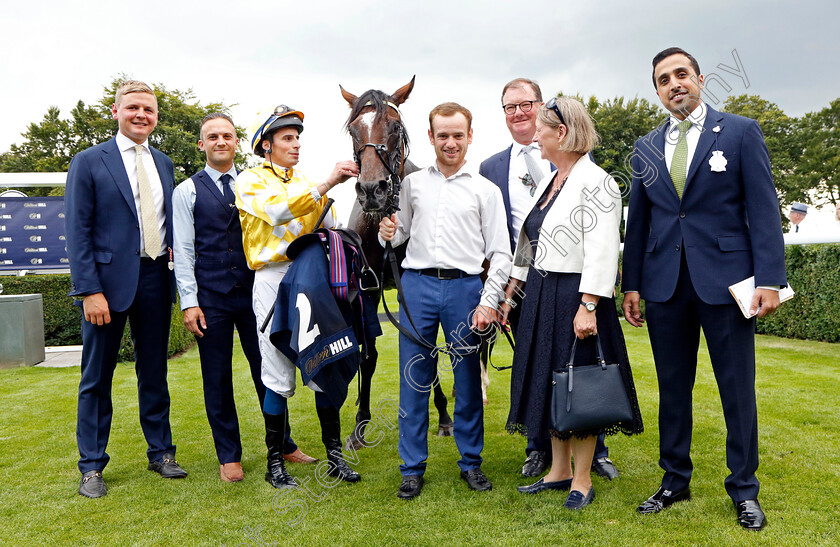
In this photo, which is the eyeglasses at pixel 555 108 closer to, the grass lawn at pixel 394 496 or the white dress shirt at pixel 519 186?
the white dress shirt at pixel 519 186

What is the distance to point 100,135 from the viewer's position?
30719 mm

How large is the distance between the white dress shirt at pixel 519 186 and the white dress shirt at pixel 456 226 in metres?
0.46

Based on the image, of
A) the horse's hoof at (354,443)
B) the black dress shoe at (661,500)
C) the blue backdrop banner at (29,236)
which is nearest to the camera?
the black dress shoe at (661,500)

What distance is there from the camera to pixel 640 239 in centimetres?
306

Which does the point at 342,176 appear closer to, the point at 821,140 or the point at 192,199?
the point at 192,199

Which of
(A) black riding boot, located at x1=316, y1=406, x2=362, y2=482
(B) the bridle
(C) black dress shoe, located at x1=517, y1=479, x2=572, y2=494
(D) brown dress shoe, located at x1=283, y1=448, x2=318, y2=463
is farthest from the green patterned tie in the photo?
(D) brown dress shoe, located at x1=283, y1=448, x2=318, y2=463

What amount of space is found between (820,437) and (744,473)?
6.29ft

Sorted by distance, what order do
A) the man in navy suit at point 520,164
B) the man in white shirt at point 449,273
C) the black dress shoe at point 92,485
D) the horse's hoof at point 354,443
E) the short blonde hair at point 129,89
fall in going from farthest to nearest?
the horse's hoof at point 354,443
the man in navy suit at point 520,164
the short blonde hair at point 129,89
the black dress shoe at point 92,485
the man in white shirt at point 449,273

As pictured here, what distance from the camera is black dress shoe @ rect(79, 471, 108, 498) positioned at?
3379 mm

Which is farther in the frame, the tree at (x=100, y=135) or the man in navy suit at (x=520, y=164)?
the tree at (x=100, y=135)

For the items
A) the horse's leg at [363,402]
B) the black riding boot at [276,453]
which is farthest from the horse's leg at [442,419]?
the black riding boot at [276,453]

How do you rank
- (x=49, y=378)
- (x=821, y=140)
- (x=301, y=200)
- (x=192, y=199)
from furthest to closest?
(x=821, y=140) → (x=49, y=378) → (x=192, y=199) → (x=301, y=200)

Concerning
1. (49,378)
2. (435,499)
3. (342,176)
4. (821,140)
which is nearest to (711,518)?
(435,499)

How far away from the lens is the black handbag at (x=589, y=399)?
2.70 metres
